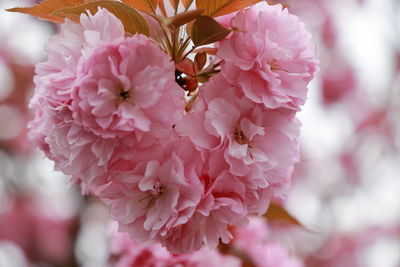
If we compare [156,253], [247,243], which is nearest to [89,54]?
[156,253]

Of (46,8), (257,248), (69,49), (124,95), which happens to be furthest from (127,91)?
(257,248)

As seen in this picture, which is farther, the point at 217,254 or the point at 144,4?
the point at 217,254

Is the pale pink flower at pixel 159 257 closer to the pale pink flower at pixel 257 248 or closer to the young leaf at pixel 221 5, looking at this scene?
the pale pink flower at pixel 257 248

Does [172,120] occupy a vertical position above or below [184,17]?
below

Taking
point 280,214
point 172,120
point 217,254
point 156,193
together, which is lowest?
point 217,254

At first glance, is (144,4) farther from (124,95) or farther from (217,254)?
(217,254)

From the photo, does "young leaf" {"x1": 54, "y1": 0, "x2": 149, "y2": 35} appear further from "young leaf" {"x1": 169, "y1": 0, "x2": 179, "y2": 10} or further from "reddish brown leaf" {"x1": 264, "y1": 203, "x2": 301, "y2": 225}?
"reddish brown leaf" {"x1": 264, "y1": 203, "x2": 301, "y2": 225}
